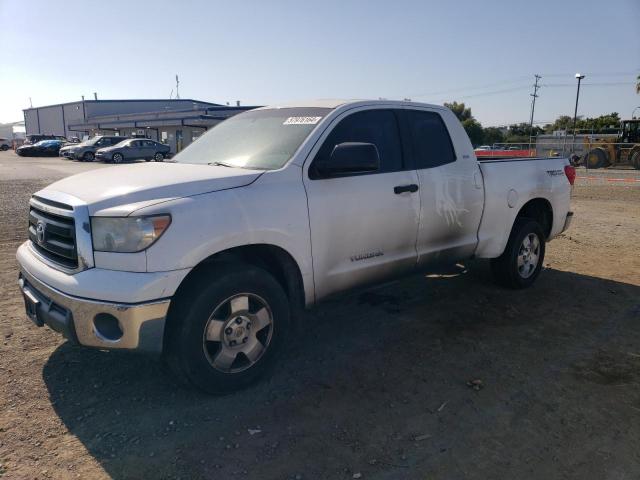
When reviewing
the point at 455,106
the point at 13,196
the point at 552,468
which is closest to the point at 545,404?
the point at 552,468

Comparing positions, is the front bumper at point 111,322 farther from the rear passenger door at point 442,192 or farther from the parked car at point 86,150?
the parked car at point 86,150

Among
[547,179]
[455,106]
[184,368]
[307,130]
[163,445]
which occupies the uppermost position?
[455,106]

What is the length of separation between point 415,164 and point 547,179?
2203mm

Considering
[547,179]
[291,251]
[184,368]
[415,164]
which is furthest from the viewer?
[547,179]

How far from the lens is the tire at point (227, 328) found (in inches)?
119

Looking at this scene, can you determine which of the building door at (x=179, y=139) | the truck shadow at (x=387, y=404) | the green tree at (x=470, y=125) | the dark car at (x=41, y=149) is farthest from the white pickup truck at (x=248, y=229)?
the green tree at (x=470, y=125)

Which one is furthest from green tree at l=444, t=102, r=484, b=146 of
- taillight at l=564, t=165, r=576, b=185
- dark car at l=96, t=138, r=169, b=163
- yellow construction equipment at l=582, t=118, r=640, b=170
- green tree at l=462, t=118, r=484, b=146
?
taillight at l=564, t=165, r=576, b=185

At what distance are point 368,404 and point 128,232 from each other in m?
1.85

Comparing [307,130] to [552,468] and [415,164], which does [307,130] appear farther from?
[552,468]

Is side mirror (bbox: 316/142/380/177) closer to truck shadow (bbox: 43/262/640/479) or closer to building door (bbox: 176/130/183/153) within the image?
truck shadow (bbox: 43/262/640/479)

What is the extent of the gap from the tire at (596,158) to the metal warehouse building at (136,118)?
22.5 m

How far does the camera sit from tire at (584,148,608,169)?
2908 centimetres

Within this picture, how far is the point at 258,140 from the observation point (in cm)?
397

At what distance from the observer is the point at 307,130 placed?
3.78 metres
